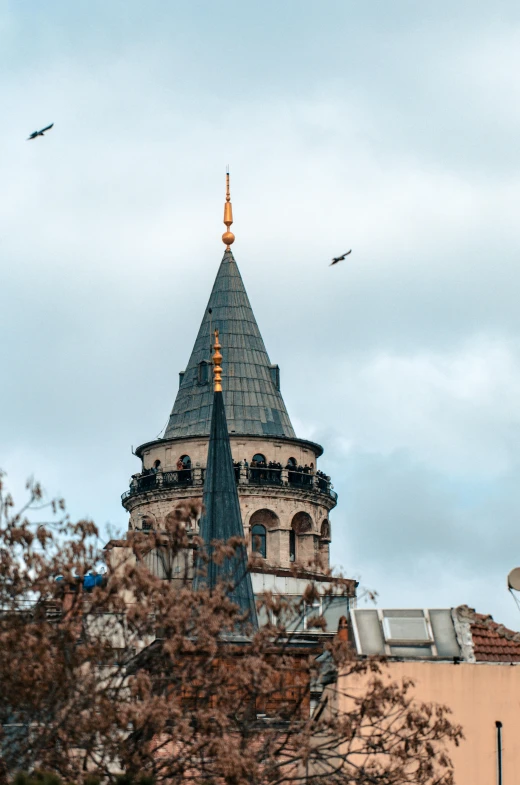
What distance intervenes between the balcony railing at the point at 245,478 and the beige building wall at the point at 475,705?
62025 millimetres

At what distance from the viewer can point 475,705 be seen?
39.7 m

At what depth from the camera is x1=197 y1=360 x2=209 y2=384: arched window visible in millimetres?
106312

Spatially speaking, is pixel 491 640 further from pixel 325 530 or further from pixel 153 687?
pixel 325 530

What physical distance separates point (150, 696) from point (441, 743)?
6.68 metres

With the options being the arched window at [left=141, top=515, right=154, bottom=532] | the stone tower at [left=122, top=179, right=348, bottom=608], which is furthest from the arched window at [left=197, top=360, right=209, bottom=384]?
the arched window at [left=141, top=515, right=154, bottom=532]

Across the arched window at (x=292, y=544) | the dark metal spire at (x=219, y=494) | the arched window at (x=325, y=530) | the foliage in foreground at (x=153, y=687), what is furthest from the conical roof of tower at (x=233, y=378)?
the foliage in foreground at (x=153, y=687)

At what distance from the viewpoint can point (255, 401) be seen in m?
106

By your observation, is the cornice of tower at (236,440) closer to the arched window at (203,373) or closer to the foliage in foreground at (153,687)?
the arched window at (203,373)

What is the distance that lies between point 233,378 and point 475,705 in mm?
67402

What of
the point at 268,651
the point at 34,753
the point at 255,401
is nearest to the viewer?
the point at 34,753

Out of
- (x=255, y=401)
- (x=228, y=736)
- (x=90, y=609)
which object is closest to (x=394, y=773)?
(x=228, y=736)

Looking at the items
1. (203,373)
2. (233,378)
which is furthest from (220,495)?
(233,378)

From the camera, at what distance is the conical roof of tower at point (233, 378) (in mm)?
104375

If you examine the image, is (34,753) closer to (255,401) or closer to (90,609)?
(90,609)
